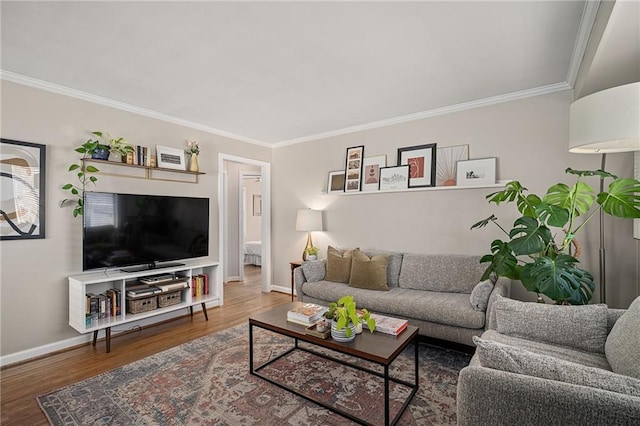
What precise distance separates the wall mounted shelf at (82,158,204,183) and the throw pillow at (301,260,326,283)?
1.79 meters

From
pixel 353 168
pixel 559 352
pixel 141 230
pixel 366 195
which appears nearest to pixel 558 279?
pixel 559 352

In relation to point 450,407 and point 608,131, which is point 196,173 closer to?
point 450,407

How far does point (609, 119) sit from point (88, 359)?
4.24m

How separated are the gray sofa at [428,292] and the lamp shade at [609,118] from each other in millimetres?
1245

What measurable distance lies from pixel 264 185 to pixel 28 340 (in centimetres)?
341

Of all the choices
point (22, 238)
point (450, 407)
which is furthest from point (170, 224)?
point (450, 407)

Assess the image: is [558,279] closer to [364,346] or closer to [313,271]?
[364,346]

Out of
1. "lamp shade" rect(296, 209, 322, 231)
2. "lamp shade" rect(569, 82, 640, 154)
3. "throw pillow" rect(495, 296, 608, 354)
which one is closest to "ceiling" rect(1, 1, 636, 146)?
"lamp shade" rect(569, 82, 640, 154)

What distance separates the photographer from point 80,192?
308cm

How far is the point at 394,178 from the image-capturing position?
3984 mm

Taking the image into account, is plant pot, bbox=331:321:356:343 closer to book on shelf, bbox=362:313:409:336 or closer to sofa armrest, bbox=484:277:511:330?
book on shelf, bbox=362:313:409:336

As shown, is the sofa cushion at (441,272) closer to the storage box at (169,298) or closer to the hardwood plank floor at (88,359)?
the hardwood plank floor at (88,359)

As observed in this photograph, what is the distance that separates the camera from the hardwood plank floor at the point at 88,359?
6.88ft

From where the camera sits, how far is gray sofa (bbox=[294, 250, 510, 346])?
2625 mm
